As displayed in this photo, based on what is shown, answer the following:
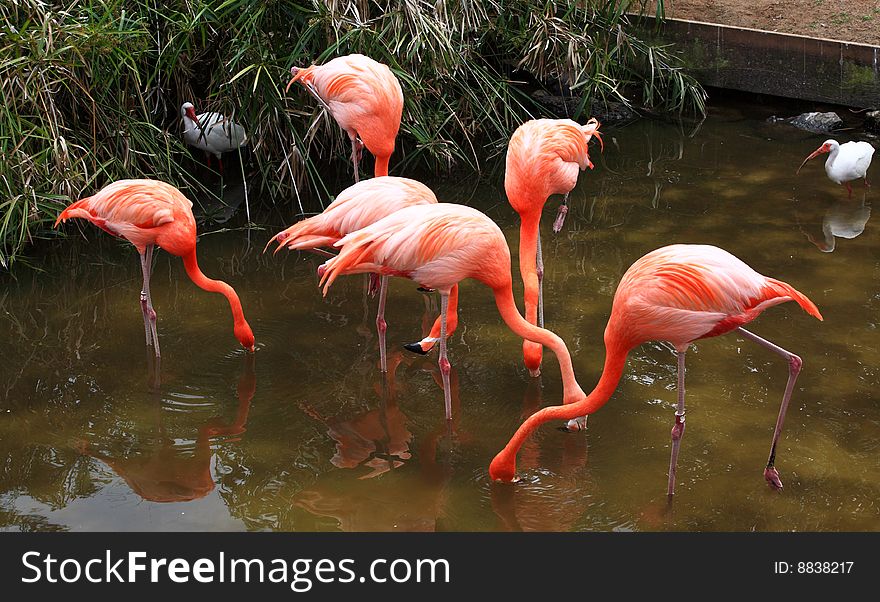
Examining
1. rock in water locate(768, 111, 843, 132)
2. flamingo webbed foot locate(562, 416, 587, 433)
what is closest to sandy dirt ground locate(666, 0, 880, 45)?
rock in water locate(768, 111, 843, 132)

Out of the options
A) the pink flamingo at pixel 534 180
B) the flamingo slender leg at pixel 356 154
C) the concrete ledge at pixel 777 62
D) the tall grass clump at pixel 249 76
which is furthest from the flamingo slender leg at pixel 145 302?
the concrete ledge at pixel 777 62

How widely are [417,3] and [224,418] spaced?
2.84 m

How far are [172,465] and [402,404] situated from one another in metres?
0.89

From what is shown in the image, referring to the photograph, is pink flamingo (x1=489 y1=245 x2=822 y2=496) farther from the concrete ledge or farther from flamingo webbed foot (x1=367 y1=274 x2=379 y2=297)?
the concrete ledge

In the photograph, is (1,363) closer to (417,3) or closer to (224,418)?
(224,418)

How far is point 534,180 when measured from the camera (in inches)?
159

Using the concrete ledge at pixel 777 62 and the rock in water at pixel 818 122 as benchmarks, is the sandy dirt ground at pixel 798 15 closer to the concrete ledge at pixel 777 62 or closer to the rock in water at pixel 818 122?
the concrete ledge at pixel 777 62

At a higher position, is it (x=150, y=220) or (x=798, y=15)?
Answer: (x=798, y=15)

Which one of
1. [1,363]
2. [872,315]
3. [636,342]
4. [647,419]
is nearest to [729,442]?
[647,419]

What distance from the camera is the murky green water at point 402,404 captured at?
3.23 metres

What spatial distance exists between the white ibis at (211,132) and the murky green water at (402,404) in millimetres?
695

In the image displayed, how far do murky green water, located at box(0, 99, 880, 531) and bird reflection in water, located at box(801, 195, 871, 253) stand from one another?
0.10 ft

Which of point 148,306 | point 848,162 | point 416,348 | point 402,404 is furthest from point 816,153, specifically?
point 148,306

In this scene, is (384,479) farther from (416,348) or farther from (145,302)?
(145,302)
